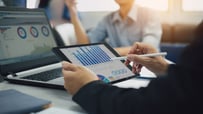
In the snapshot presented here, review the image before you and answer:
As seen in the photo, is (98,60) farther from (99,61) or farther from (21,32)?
(21,32)

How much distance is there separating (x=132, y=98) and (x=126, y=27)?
Answer: 159cm

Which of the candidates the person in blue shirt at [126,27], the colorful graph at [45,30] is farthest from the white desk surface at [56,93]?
the person in blue shirt at [126,27]

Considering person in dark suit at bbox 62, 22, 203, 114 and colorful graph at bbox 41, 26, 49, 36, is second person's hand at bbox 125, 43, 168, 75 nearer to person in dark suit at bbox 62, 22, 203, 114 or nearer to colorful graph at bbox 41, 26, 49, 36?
person in dark suit at bbox 62, 22, 203, 114

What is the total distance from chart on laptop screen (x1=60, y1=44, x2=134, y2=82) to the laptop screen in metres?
0.25

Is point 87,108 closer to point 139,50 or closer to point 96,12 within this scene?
point 139,50

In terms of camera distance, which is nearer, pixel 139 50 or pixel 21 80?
pixel 21 80

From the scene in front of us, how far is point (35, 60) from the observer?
110 centimetres

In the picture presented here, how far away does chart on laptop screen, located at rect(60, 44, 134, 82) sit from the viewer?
84 cm

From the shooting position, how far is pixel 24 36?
108 cm

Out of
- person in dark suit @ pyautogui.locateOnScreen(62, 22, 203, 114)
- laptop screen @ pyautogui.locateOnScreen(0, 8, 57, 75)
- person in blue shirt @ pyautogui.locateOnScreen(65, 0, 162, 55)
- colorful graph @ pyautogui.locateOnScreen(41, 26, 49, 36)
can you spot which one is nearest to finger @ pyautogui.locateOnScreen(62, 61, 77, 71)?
person in dark suit @ pyautogui.locateOnScreen(62, 22, 203, 114)

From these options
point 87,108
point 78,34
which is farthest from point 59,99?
point 78,34

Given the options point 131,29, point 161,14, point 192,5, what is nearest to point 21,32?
point 131,29

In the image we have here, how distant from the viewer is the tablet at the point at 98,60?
0.84 metres

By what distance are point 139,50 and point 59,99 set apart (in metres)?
0.43
